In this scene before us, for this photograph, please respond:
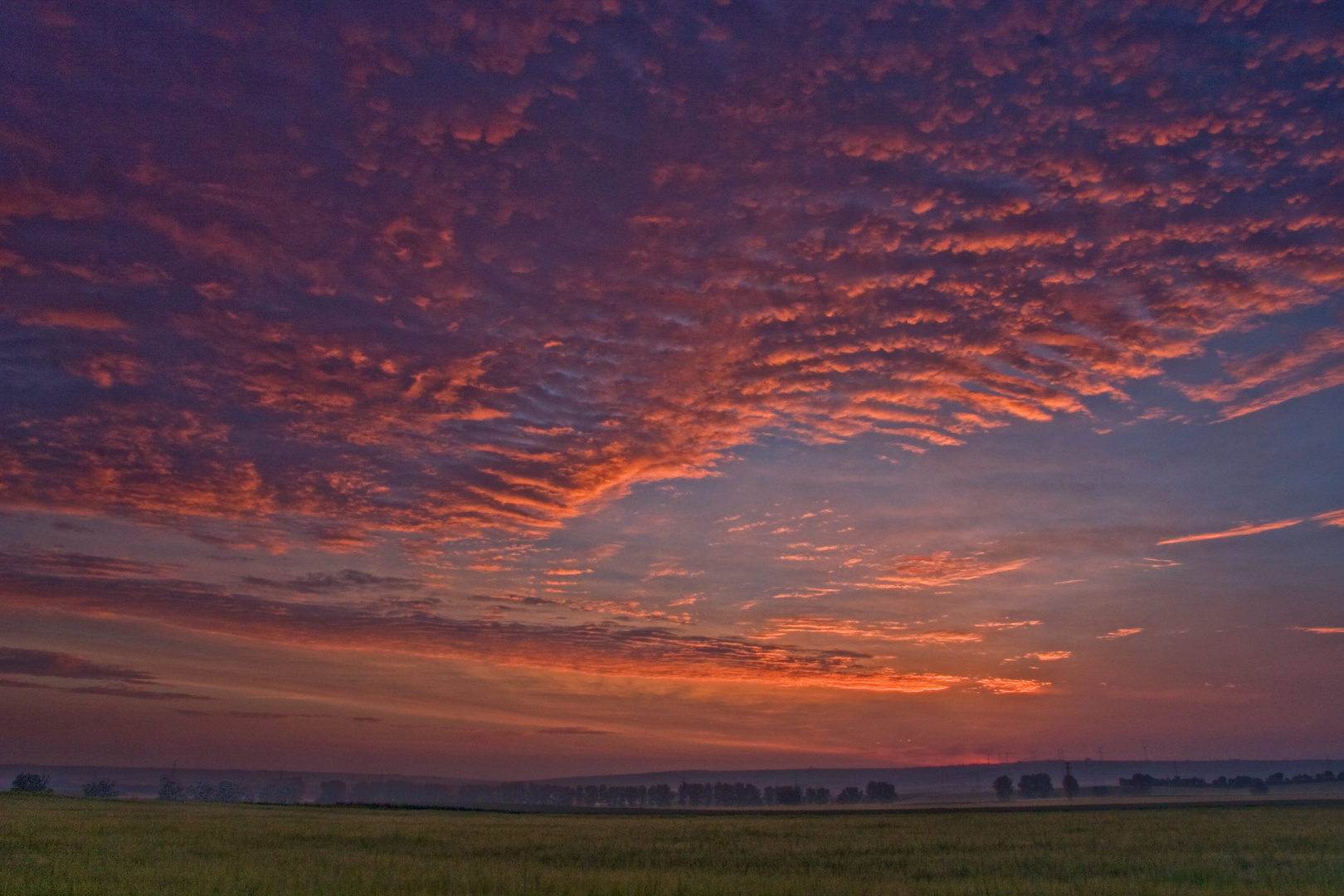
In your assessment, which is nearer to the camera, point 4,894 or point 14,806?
point 4,894

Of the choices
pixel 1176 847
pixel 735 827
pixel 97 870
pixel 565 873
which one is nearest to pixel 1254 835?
pixel 1176 847

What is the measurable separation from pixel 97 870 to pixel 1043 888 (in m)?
23.1

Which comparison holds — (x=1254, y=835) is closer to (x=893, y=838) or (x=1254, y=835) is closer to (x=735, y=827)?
(x=893, y=838)

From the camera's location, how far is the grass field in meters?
18.6

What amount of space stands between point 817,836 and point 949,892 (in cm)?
2873

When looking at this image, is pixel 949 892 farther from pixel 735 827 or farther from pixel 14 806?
pixel 14 806

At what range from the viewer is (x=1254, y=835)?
38.8m

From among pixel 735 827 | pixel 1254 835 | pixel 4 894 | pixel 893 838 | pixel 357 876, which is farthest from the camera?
pixel 735 827

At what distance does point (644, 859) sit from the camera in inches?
1126

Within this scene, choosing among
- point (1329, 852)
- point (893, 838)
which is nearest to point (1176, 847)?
point (1329, 852)

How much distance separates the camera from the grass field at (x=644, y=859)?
18.6m

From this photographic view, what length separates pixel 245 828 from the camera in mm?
40719

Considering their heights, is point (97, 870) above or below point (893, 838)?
above

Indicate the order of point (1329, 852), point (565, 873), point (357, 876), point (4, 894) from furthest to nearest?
point (1329, 852)
point (565, 873)
point (357, 876)
point (4, 894)
